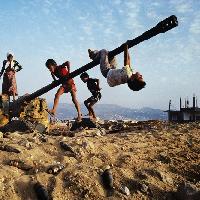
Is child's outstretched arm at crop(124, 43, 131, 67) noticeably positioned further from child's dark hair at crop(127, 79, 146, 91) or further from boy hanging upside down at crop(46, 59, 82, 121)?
boy hanging upside down at crop(46, 59, 82, 121)

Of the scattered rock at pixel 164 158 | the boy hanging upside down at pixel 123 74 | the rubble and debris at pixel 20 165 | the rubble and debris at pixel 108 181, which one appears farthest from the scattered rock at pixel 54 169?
the boy hanging upside down at pixel 123 74

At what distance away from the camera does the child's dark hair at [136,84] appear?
20.2 ft

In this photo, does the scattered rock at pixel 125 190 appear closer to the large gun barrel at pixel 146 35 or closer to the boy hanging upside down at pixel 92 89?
the large gun barrel at pixel 146 35

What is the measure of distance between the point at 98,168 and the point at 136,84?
5.55 feet

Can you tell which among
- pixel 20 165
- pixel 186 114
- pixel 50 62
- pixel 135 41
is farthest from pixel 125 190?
pixel 186 114

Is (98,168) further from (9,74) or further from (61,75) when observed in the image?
(9,74)

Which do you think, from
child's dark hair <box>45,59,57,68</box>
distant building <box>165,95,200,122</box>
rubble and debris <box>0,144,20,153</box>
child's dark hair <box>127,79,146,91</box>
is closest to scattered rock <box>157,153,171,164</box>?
child's dark hair <box>127,79,146,91</box>

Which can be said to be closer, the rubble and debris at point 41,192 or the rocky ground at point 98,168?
the rubble and debris at point 41,192

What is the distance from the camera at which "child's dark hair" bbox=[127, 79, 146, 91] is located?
243 inches

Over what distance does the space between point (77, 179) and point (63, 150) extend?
1011 mm

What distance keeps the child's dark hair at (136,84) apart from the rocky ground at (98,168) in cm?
105

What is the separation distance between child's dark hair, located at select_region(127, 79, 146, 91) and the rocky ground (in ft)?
3.44

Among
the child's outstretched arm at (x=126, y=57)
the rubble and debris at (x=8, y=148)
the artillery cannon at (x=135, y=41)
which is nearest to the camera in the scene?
the rubble and debris at (x=8, y=148)

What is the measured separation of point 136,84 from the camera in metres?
6.20
